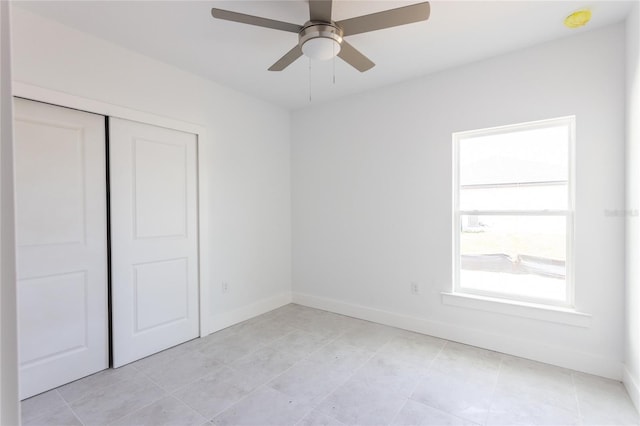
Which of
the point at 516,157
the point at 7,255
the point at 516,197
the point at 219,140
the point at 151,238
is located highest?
the point at 219,140

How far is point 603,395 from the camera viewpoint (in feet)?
7.21

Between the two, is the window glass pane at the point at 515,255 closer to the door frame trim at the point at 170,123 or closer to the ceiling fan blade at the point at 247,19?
the ceiling fan blade at the point at 247,19

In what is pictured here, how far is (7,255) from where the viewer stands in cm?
39

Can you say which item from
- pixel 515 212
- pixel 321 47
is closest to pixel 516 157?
pixel 515 212

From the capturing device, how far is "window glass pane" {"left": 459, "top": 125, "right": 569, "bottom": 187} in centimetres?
269

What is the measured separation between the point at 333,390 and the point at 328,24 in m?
2.55

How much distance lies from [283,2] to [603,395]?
11.8 ft

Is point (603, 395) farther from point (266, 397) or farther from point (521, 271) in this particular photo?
point (266, 397)

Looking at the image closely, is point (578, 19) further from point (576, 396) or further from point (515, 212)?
point (576, 396)

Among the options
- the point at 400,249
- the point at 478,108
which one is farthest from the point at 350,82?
the point at 400,249

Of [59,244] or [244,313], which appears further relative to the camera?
[244,313]

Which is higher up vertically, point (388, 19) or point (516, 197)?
point (388, 19)

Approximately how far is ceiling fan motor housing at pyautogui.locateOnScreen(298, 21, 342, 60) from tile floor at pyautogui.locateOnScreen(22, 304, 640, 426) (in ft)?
8.02

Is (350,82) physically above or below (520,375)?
above
